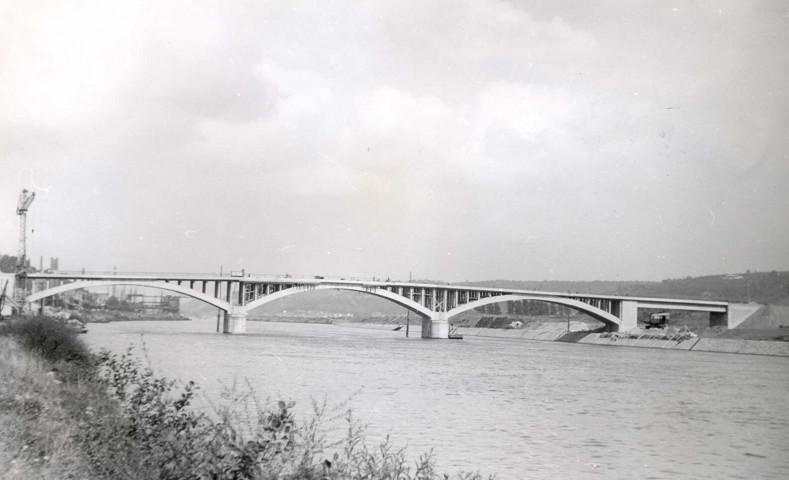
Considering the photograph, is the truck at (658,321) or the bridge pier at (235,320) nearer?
the bridge pier at (235,320)

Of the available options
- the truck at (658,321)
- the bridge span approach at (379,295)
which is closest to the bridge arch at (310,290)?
the bridge span approach at (379,295)

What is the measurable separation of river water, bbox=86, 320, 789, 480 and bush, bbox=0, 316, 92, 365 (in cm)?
301

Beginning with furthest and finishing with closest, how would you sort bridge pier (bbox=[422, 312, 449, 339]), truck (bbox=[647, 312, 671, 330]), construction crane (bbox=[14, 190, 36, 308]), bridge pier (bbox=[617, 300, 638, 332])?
truck (bbox=[647, 312, 671, 330]) → bridge pier (bbox=[617, 300, 638, 332]) → bridge pier (bbox=[422, 312, 449, 339]) → construction crane (bbox=[14, 190, 36, 308])

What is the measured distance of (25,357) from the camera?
67.9ft

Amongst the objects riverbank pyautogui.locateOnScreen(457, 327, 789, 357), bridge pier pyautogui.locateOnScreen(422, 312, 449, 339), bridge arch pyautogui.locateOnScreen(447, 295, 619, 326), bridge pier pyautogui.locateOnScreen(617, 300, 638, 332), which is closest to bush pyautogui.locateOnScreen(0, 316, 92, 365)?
riverbank pyautogui.locateOnScreen(457, 327, 789, 357)

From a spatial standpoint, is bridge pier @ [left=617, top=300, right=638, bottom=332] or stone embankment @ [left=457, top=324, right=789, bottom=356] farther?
bridge pier @ [left=617, top=300, right=638, bottom=332]

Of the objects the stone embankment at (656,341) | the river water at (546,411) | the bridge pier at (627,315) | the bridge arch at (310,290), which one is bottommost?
the stone embankment at (656,341)

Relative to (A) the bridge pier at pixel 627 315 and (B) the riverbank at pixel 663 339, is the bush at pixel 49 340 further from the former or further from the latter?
(A) the bridge pier at pixel 627 315

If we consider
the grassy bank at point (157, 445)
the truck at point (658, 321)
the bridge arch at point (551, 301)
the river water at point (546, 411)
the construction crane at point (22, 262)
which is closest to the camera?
the grassy bank at point (157, 445)

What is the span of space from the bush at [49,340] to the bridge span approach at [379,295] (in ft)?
135

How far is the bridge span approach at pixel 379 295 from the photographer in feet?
240

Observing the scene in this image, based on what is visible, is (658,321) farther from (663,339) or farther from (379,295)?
(379,295)

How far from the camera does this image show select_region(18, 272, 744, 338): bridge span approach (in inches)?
2881

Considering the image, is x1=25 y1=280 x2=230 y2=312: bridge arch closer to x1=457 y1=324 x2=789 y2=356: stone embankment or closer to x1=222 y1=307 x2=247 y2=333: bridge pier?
x1=222 y1=307 x2=247 y2=333: bridge pier
